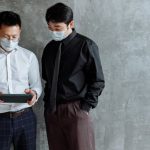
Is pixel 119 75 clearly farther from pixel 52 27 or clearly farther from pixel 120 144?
pixel 52 27

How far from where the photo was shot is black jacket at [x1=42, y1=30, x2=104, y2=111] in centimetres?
252

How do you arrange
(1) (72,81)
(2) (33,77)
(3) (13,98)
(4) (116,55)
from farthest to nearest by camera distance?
(4) (116,55) < (2) (33,77) < (1) (72,81) < (3) (13,98)

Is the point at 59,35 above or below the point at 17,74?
above

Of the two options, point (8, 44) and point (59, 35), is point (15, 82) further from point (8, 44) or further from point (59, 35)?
point (59, 35)

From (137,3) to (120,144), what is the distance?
1.25m

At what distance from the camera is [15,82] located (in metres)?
2.59

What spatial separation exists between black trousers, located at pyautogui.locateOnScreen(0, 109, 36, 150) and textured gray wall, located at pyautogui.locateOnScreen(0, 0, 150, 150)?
1.15ft

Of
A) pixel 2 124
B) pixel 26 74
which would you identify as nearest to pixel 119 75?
pixel 26 74

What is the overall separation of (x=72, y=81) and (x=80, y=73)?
0.30 feet

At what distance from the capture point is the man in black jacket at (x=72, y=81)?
8.25 ft

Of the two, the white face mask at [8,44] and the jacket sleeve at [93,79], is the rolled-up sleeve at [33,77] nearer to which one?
the white face mask at [8,44]

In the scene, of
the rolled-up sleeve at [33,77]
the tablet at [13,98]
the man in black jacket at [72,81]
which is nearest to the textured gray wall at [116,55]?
the rolled-up sleeve at [33,77]

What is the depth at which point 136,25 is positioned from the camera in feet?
9.80

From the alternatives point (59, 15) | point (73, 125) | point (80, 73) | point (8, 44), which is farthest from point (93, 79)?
point (8, 44)
